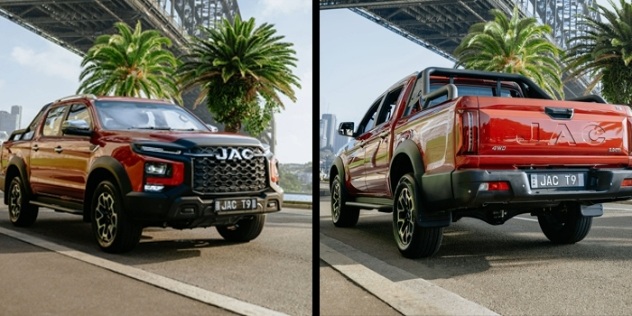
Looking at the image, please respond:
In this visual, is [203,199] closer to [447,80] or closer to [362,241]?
[362,241]

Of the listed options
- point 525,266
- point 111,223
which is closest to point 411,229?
point 525,266

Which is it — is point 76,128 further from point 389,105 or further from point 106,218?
point 389,105

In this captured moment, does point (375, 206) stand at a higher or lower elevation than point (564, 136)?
lower

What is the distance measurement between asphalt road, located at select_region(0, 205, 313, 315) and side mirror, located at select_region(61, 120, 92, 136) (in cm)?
51

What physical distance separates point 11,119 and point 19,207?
22.4 inches

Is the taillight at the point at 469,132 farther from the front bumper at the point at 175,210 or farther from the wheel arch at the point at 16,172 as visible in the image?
the wheel arch at the point at 16,172

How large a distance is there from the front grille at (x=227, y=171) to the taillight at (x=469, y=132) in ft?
3.93

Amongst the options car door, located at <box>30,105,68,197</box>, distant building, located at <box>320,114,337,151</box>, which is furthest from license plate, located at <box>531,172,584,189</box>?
car door, located at <box>30,105,68,197</box>

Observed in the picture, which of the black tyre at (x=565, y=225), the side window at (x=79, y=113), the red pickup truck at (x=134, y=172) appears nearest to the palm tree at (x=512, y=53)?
the black tyre at (x=565, y=225)

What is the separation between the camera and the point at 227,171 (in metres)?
3.27

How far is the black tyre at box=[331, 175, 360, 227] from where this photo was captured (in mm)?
4324

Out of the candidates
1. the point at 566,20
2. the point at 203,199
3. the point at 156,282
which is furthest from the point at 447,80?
the point at 566,20

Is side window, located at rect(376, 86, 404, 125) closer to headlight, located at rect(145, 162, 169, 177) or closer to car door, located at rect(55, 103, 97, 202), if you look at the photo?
headlight, located at rect(145, 162, 169, 177)

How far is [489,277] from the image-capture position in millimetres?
2799
